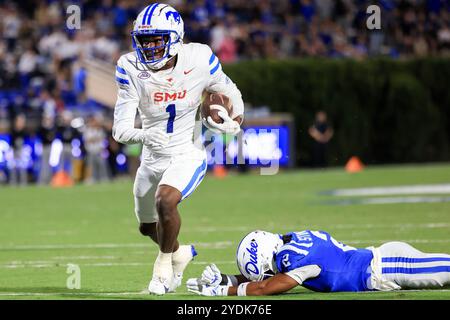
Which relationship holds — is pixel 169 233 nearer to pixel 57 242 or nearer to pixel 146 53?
pixel 146 53

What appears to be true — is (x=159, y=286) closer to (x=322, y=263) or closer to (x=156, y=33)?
(x=322, y=263)

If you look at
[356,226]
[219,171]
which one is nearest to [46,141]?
[219,171]

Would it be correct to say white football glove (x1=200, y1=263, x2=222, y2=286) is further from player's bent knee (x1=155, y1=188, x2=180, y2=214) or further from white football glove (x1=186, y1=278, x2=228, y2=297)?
player's bent knee (x1=155, y1=188, x2=180, y2=214)

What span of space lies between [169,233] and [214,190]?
1238cm

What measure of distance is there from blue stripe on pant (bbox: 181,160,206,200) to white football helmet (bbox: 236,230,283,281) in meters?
0.72

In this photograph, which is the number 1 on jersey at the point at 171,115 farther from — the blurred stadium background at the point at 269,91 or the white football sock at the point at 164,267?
the blurred stadium background at the point at 269,91

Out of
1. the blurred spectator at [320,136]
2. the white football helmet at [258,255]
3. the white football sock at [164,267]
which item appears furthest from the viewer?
the blurred spectator at [320,136]

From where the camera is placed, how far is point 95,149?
899 inches

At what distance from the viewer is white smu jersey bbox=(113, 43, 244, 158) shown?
850cm

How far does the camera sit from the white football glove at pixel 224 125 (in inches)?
336

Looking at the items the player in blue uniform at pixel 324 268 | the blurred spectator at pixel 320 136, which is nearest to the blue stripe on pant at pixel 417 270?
the player in blue uniform at pixel 324 268

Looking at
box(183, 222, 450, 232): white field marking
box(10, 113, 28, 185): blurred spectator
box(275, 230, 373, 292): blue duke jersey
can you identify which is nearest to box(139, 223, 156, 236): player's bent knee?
box(275, 230, 373, 292): blue duke jersey

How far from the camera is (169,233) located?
26.5ft

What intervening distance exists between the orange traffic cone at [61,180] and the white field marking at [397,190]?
640 centimetres
